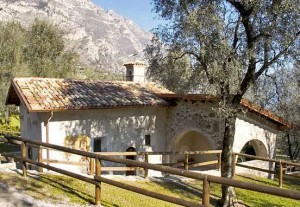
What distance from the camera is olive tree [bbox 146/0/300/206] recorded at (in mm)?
9844

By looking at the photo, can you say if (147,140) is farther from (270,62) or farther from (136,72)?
(270,62)

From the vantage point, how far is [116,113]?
53.0ft

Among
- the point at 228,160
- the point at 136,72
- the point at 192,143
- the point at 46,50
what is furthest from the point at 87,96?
the point at 46,50

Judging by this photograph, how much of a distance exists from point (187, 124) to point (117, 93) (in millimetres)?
3761

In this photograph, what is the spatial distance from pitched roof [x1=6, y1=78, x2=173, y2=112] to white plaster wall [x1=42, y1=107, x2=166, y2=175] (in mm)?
468

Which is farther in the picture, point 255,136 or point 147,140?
point 147,140

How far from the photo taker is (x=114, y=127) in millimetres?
16109

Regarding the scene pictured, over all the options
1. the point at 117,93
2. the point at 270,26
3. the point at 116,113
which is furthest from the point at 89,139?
the point at 270,26

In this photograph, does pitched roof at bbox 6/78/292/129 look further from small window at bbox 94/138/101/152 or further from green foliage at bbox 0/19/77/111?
green foliage at bbox 0/19/77/111

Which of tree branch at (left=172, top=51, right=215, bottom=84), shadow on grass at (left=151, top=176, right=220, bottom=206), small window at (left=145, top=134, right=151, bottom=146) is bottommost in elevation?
shadow on grass at (left=151, top=176, right=220, bottom=206)

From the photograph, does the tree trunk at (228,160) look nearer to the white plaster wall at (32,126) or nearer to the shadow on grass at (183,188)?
the shadow on grass at (183,188)

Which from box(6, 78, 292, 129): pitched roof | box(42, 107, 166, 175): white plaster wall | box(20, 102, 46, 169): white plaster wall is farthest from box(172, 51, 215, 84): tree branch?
box(20, 102, 46, 169): white plaster wall

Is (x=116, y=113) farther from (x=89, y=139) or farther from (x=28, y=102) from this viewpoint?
(x=28, y=102)

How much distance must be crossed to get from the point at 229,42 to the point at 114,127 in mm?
7320
